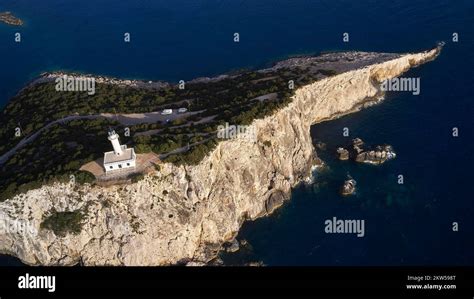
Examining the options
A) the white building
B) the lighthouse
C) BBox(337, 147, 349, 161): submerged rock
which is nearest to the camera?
the lighthouse

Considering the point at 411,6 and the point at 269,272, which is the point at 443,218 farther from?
the point at 411,6

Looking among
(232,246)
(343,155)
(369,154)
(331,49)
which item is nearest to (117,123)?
(232,246)
